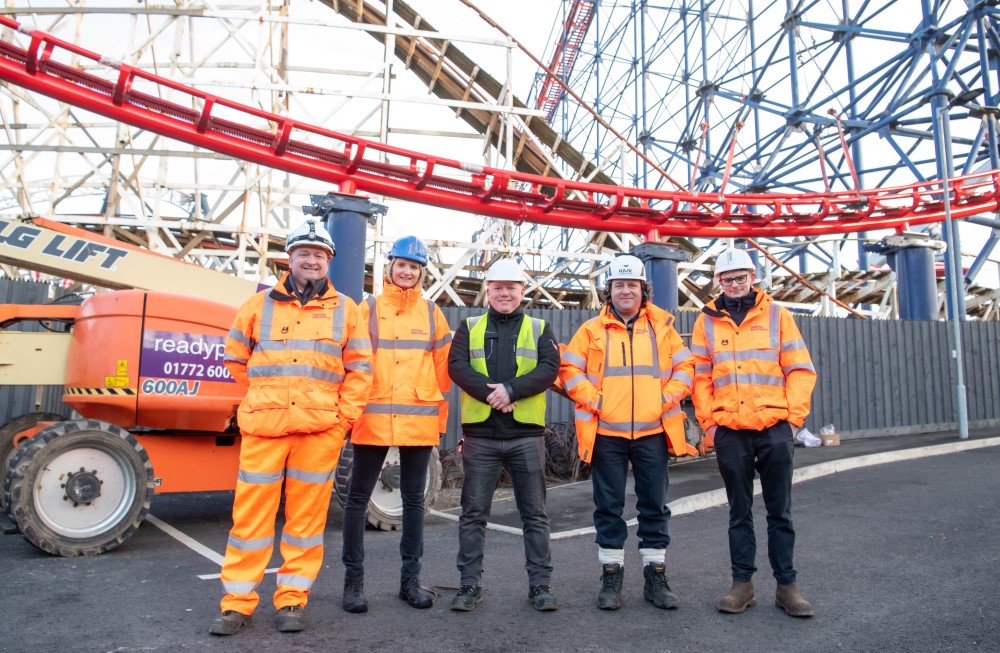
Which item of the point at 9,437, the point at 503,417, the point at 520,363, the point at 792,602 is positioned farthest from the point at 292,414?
the point at 9,437

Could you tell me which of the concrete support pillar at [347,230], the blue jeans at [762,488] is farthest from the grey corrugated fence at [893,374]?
the blue jeans at [762,488]

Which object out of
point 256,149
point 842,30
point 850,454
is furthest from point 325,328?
point 842,30

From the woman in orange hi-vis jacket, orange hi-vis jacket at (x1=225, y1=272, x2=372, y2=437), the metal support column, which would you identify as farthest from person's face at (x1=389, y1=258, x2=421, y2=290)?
the metal support column

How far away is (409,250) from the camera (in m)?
4.09

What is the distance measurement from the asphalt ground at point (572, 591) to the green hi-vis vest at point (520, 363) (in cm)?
103

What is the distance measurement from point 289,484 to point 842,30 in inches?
874

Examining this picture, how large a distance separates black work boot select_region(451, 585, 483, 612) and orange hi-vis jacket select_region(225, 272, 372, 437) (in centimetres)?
109

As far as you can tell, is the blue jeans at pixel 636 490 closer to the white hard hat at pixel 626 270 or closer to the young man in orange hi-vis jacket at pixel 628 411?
the young man in orange hi-vis jacket at pixel 628 411

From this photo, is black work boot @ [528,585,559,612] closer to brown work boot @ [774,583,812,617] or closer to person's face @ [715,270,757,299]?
brown work boot @ [774,583,812,617]

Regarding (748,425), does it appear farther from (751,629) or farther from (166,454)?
(166,454)

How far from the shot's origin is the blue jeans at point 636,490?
3945 millimetres

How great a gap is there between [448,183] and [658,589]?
8298mm

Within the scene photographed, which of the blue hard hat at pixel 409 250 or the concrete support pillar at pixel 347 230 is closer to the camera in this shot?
the blue hard hat at pixel 409 250

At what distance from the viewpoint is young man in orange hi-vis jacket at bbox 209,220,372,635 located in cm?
342
